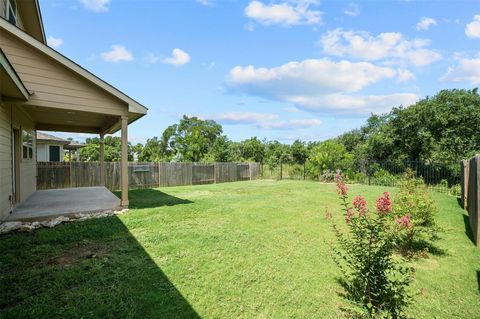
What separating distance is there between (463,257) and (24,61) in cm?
927

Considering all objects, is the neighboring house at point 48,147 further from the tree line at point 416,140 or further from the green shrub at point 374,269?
the green shrub at point 374,269

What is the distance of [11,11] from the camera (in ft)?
21.5

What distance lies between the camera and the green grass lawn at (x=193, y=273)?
97.1 inches

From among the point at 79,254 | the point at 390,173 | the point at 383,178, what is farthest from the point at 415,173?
the point at 79,254

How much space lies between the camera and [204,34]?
1119 cm

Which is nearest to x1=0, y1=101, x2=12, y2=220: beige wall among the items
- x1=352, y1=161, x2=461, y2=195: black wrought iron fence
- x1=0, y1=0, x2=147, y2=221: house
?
x1=0, y1=0, x2=147, y2=221: house

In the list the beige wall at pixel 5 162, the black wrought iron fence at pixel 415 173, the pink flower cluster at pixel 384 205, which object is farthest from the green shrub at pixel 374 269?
the black wrought iron fence at pixel 415 173

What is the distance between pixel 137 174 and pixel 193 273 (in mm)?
11271

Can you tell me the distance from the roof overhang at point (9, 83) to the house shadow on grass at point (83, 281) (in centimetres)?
272

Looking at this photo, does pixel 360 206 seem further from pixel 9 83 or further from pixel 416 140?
pixel 416 140

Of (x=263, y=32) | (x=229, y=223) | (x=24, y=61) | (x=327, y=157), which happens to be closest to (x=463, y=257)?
(x=229, y=223)

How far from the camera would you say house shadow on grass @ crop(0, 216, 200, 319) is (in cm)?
237

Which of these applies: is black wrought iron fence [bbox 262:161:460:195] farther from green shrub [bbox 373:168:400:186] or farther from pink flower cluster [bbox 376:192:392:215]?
pink flower cluster [bbox 376:192:392:215]

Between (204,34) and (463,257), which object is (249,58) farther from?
(463,257)
